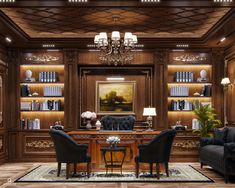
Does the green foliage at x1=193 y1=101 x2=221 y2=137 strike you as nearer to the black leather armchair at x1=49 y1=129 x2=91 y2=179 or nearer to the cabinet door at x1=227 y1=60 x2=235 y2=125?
the cabinet door at x1=227 y1=60 x2=235 y2=125

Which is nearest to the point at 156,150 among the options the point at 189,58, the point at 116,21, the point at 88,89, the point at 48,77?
the point at 116,21

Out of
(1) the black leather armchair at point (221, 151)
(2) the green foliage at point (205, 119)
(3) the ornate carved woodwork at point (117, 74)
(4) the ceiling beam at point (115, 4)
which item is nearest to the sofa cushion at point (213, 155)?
(1) the black leather armchair at point (221, 151)

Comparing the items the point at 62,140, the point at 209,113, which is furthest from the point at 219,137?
the point at 62,140

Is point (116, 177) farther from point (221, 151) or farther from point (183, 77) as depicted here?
point (183, 77)

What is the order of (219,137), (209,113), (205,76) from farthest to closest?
(205,76), (209,113), (219,137)

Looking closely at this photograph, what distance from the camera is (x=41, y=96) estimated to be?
38.4ft

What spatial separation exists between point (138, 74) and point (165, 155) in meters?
3.80

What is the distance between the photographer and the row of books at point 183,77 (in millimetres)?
11594

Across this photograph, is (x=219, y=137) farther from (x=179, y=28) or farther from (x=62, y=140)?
(x=62, y=140)

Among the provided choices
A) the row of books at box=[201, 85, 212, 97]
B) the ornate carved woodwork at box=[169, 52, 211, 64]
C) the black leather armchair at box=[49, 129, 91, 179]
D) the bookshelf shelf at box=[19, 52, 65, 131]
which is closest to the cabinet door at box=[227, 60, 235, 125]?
the row of books at box=[201, 85, 212, 97]

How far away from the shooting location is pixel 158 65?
11.5 meters

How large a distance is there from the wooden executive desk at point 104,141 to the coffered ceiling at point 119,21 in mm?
2329

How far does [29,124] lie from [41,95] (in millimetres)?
842

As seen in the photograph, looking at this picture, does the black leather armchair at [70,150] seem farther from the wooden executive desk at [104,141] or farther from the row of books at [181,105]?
the row of books at [181,105]
